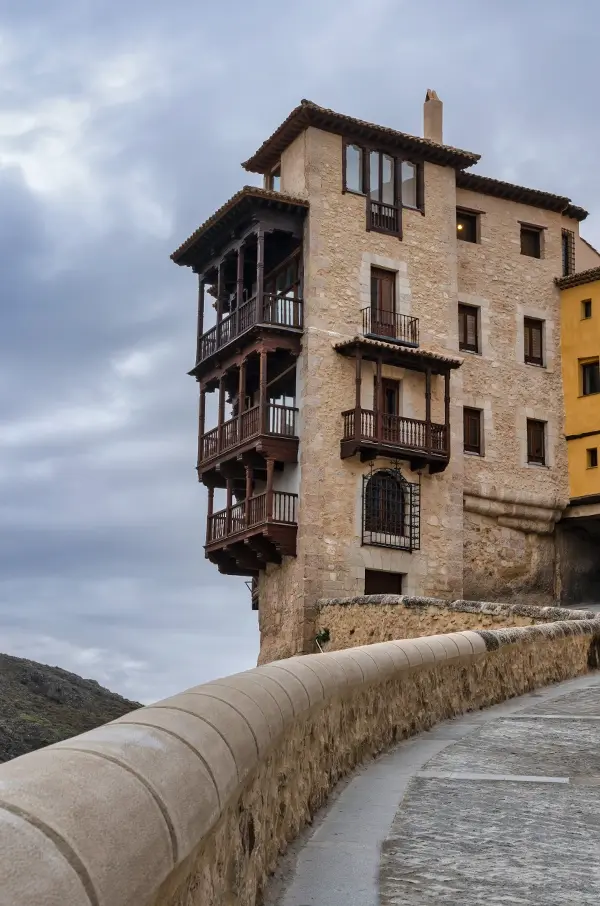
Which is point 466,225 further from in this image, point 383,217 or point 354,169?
point 354,169

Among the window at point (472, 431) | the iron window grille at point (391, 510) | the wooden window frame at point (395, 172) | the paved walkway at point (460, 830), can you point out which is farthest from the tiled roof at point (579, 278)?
the paved walkway at point (460, 830)

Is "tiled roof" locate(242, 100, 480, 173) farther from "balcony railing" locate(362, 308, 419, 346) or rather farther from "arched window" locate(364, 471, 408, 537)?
"arched window" locate(364, 471, 408, 537)

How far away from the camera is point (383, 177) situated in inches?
1256

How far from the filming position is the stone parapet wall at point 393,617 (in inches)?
994

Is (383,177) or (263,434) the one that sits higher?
(383,177)

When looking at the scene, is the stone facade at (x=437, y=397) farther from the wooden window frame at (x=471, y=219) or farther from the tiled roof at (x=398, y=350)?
the tiled roof at (x=398, y=350)

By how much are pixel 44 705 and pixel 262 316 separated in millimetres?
15187

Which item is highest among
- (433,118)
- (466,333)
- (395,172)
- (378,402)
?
(433,118)

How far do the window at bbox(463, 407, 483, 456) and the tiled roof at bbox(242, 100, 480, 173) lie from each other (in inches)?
288

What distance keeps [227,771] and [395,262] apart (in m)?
28.7

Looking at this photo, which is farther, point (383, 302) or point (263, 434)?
point (383, 302)

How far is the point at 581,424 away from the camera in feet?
112

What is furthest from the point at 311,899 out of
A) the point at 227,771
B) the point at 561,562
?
the point at 561,562

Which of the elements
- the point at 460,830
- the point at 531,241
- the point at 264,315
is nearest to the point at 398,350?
the point at 264,315
